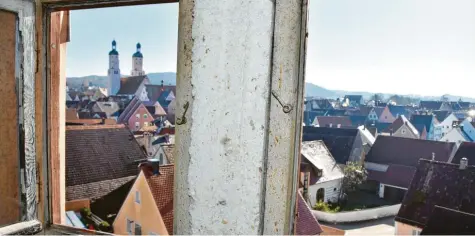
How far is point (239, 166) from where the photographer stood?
3.34ft

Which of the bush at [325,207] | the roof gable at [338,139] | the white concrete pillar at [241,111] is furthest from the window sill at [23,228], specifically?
the roof gable at [338,139]

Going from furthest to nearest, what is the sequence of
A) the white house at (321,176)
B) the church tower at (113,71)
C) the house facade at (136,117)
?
the church tower at (113,71)
the house facade at (136,117)
the white house at (321,176)

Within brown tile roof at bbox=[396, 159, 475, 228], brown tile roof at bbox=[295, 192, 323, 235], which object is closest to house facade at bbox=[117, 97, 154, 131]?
brown tile roof at bbox=[295, 192, 323, 235]

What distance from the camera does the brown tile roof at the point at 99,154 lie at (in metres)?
8.62

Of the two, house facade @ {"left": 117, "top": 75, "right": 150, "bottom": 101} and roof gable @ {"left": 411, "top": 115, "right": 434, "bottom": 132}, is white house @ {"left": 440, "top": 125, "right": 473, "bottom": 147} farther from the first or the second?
house facade @ {"left": 117, "top": 75, "right": 150, "bottom": 101}

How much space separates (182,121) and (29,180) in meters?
0.59

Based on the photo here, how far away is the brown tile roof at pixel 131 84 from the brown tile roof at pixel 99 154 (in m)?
35.5

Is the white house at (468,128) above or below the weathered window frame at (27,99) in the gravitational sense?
below

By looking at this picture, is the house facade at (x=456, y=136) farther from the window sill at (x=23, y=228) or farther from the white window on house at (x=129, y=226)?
the window sill at (x=23, y=228)

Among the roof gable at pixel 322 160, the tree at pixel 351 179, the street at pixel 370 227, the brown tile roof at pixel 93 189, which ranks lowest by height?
the street at pixel 370 227

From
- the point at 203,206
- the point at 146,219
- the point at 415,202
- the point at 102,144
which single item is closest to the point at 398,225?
the point at 415,202

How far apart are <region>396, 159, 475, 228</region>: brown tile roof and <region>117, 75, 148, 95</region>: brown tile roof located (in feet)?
128

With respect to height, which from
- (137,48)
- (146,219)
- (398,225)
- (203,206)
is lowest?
(398,225)

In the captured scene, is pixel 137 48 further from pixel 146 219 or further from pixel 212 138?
pixel 212 138
